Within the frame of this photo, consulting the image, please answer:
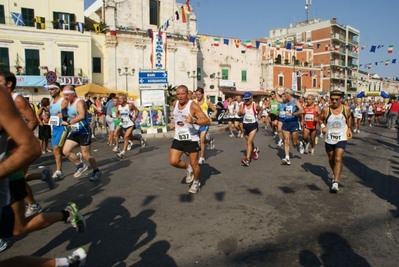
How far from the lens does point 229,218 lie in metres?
4.59

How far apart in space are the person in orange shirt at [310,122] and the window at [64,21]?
2752 centimetres

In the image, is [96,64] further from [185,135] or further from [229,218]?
[229,218]

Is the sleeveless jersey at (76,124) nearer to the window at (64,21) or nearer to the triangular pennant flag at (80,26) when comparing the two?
the triangular pennant flag at (80,26)

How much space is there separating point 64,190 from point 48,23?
29361 mm

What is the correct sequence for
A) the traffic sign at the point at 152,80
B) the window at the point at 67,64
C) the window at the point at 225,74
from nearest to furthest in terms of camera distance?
the traffic sign at the point at 152,80 < the window at the point at 67,64 < the window at the point at 225,74

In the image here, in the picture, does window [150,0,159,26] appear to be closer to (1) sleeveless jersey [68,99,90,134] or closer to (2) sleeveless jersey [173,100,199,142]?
(1) sleeveless jersey [68,99,90,134]

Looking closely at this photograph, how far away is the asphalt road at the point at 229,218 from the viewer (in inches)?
139

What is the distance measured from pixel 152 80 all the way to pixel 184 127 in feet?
37.3

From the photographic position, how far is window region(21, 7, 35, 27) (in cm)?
2977

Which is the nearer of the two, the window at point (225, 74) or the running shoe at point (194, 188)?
the running shoe at point (194, 188)

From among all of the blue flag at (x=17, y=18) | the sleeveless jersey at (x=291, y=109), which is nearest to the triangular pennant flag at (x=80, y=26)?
the blue flag at (x=17, y=18)

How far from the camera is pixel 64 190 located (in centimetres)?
612

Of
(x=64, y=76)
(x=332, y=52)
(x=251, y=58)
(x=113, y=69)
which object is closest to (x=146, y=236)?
(x=64, y=76)

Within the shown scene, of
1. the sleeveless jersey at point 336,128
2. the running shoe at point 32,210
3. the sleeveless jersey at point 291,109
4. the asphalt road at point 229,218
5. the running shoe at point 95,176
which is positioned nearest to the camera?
the asphalt road at point 229,218
